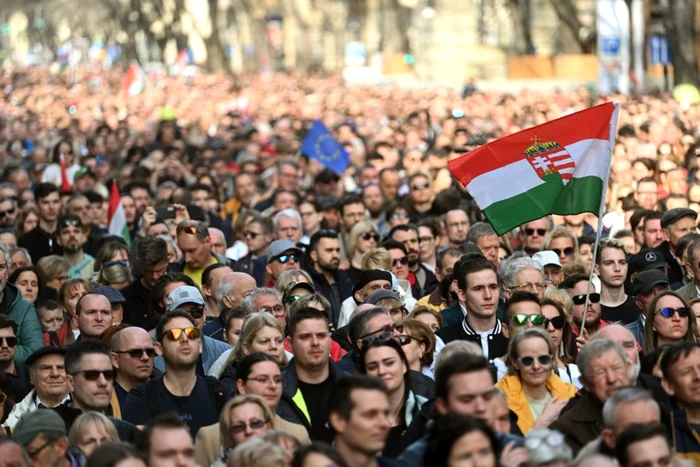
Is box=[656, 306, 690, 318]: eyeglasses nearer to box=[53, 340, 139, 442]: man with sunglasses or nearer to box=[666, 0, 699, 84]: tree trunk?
box=[53, 340, 139, 442]: man with sunglasses

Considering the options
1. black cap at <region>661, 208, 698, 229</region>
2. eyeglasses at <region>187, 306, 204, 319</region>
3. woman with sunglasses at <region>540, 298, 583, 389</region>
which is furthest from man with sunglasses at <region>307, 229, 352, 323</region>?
woman with sunglasses at <region>540, 298, 583, 389</region>

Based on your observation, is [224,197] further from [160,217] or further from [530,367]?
[530,367]

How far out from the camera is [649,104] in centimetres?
2920

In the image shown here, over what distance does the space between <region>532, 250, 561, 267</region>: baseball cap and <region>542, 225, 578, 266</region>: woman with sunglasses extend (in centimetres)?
43

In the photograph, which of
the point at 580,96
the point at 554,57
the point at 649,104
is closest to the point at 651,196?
the point at 649,104

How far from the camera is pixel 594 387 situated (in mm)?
8383

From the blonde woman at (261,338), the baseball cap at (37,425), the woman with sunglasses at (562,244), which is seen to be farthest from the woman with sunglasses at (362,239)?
the baseball cap at (37,425)

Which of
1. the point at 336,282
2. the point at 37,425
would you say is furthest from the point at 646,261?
the point at 37,425

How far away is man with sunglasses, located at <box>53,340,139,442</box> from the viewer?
9.19m

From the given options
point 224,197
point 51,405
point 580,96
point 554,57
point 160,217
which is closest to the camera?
point 51,405

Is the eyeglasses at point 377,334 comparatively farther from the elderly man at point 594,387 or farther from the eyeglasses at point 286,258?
the eyeglasses at point 286,258

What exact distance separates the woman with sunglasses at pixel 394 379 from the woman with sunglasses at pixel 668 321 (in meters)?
1.87

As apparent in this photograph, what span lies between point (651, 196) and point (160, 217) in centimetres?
428

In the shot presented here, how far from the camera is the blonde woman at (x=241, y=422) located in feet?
26.3
